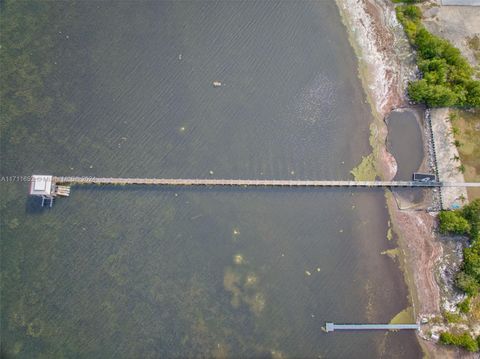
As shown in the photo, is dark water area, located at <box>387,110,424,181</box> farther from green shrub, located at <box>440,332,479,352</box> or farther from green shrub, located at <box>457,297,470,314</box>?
green shrub, located at <box>440,332,479,352</box>

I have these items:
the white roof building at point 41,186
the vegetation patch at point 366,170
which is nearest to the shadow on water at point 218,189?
the vegetation patch at point 366,170

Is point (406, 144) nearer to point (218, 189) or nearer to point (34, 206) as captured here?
point (218, 189)

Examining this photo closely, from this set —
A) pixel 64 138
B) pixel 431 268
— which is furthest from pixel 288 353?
pixel 64 138

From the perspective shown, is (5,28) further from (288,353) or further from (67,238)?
(288,353)

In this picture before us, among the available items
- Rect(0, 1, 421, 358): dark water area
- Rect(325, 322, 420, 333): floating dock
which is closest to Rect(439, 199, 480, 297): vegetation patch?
Rect(0, 1, 421, 358): dark water area

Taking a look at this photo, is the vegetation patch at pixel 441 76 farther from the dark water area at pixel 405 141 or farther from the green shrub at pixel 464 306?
the green shrub at pixel 464 306
